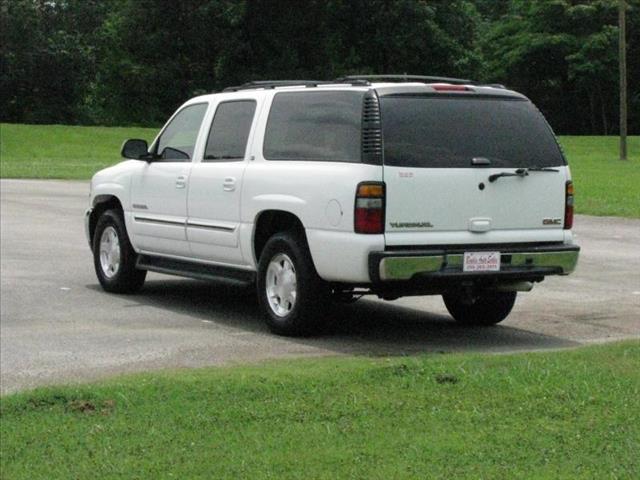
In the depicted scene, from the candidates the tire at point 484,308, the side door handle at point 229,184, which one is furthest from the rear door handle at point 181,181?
the tire at point 484,308

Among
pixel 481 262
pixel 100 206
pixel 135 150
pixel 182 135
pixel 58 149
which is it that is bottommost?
pixel 58 149

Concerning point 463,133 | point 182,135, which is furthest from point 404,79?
point 182,135

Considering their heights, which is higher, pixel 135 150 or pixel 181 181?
pixel 135 150

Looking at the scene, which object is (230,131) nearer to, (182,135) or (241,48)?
(182,135)

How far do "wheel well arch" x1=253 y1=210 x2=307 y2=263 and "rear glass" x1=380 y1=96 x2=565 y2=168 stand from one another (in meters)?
1.17

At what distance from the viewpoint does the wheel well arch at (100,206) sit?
14.3 m

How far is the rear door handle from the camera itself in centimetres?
1291

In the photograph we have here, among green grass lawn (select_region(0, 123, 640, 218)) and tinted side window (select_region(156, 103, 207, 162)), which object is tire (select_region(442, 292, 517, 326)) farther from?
green grass lawn (select_region(0, 123, 640, 218))

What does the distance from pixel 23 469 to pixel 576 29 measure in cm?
8003

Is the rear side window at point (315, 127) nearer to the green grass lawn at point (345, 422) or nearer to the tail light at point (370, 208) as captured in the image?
the tail light at point (370, 208)

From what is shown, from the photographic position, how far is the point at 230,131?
12.7 meters

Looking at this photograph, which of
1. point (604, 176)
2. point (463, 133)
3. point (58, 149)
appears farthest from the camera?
point (58, 149)

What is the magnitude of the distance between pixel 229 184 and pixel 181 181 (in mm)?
870

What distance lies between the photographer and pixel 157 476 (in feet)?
21.2
